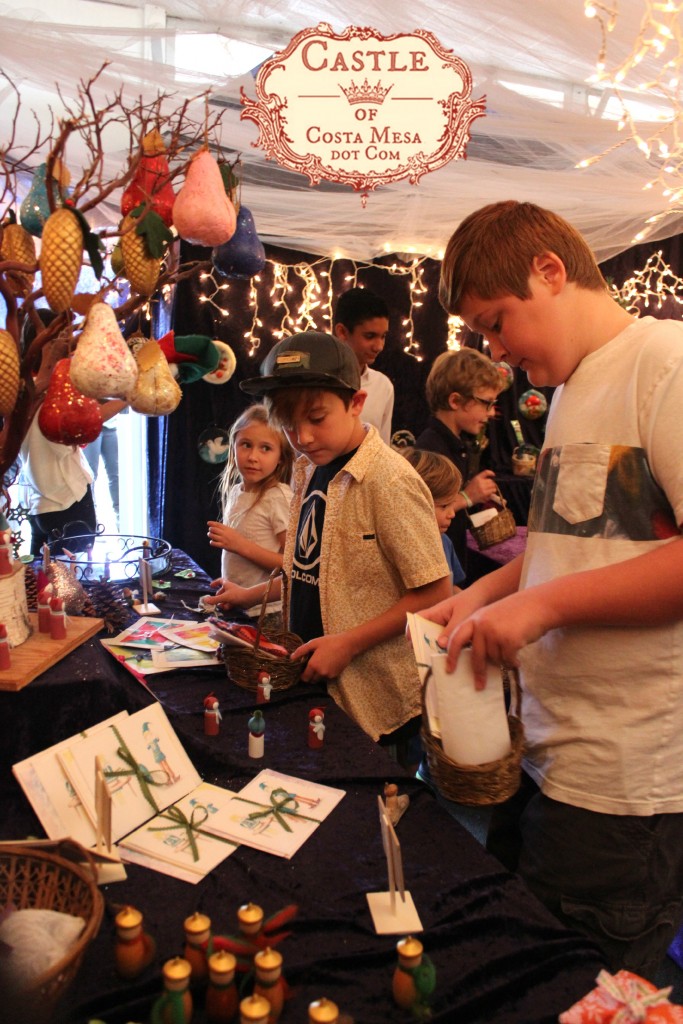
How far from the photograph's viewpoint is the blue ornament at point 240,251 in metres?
1.63

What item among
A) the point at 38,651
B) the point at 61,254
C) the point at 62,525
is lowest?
the point at 62,525

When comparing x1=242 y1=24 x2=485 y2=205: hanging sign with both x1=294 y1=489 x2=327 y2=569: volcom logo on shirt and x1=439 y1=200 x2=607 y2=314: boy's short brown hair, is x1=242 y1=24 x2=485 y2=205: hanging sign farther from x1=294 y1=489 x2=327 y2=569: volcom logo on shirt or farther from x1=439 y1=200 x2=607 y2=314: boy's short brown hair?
x1=439 y1=200 x2=607 y2=314: boy's short brown hair

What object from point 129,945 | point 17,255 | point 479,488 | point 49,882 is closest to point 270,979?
point 129,945

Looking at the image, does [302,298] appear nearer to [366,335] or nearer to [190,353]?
[366,335]

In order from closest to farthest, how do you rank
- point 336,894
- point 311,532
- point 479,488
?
point 336,894
point 311,532
point 479,488

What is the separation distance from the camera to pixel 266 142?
1.96 m

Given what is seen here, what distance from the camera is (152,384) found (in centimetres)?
119

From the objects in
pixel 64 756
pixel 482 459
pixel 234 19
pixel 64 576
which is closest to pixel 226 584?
pixel 64 576

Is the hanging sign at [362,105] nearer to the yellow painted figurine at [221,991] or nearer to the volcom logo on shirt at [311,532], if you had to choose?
the volcom logo on shirt at [311,532]

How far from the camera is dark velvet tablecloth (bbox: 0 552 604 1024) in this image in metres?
0.83

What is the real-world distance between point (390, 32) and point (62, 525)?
8.72ft

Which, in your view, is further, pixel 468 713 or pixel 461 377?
pixel 461 377

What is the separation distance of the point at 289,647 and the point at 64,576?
2.37 ft

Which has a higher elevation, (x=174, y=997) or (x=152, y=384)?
(x=152, y=384)
